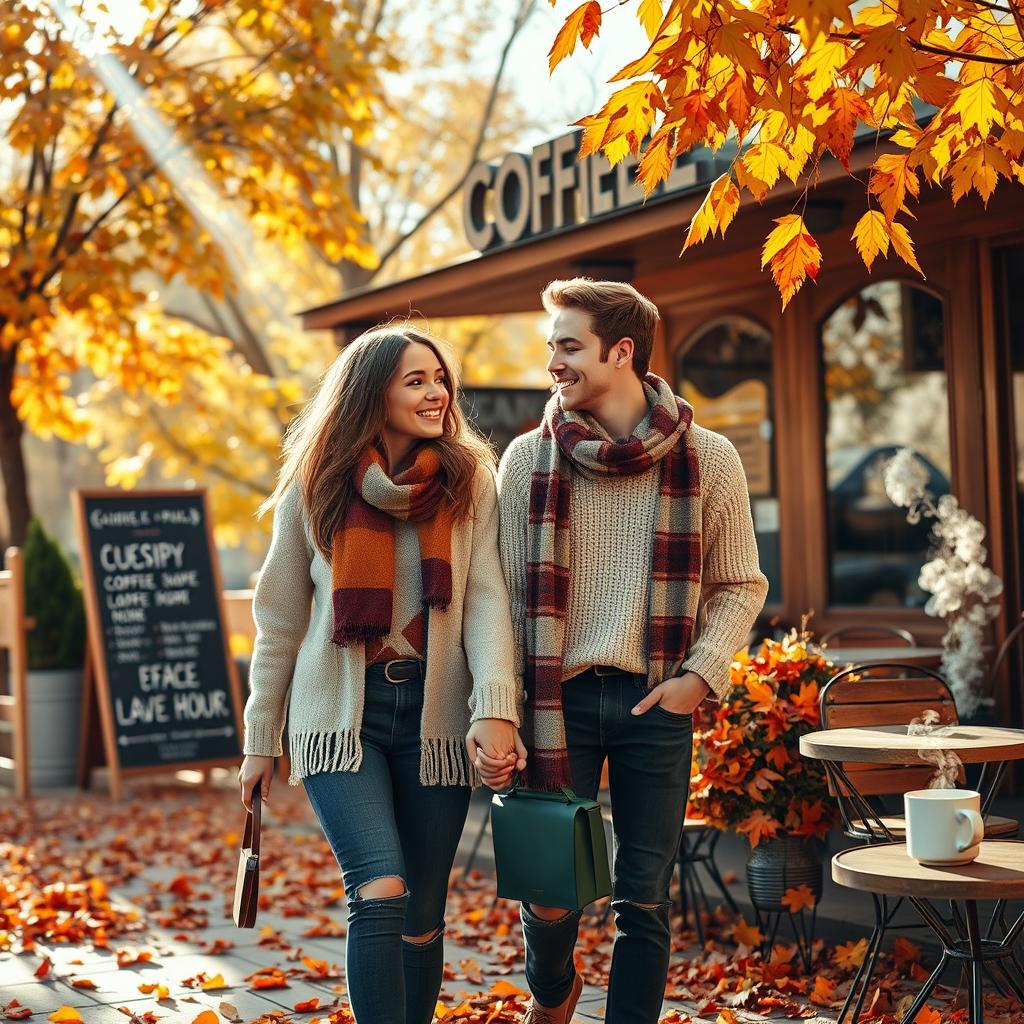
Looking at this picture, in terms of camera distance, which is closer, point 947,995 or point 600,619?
point 600,619

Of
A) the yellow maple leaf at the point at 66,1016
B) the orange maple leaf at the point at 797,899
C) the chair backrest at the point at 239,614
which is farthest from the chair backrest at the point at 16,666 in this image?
the orange maple leaf at the point at 797,899

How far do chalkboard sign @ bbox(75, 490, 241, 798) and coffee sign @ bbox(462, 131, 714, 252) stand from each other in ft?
9.91

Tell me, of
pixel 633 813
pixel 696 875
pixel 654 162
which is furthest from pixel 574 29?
pixel 696 875

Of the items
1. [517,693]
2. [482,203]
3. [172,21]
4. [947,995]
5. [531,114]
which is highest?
[531,114]

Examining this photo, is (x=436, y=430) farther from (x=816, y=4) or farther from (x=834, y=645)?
(x=834, y=645)

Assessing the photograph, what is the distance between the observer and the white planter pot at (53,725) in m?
10.4

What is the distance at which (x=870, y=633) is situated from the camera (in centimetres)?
740

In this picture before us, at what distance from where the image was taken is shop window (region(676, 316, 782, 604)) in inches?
321

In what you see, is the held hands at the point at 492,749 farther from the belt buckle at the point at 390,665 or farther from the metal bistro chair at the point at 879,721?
the metal bistro chair at the point at 879,721

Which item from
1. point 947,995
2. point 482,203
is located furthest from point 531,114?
point 947,995

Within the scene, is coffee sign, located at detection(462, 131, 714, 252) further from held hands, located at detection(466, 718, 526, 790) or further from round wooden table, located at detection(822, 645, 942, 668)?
held hands, located at detection(466, 718, 526, 790)

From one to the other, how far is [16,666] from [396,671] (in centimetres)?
718

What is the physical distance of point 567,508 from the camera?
364 cm

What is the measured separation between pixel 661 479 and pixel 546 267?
175 inches
